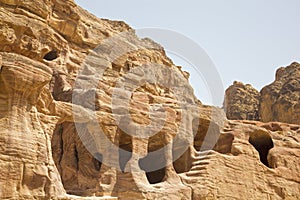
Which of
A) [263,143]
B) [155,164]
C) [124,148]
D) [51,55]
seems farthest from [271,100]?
[124,148]

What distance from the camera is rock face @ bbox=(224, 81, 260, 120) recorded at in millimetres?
55094

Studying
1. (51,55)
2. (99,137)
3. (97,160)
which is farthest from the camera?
(51,55)

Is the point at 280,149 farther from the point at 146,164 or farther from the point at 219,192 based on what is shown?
the point at 146,164

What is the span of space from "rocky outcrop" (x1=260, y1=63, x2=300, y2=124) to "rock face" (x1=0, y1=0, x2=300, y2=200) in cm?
1771

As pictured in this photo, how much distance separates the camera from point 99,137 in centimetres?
1795

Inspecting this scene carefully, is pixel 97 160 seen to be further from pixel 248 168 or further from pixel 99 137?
pixel 248 168

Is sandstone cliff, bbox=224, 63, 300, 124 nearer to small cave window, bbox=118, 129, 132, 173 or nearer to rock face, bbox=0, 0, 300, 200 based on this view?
rock face, bbox=0, 0, 300, 200

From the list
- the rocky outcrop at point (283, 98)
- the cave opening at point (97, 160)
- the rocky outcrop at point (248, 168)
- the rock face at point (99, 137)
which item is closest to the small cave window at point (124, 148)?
the rock face at point (99, 137)

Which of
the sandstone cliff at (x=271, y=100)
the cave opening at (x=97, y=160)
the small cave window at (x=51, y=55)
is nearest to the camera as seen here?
the cave opening at (x=97, y=160)

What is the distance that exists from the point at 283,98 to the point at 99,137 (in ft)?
116

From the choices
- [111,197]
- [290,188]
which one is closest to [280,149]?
[290,188]

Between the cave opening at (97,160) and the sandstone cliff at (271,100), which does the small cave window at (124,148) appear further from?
the sandstone cliff at (271,100)

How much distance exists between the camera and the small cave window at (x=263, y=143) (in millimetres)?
26186

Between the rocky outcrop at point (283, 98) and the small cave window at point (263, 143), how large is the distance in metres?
20.5
